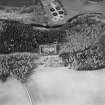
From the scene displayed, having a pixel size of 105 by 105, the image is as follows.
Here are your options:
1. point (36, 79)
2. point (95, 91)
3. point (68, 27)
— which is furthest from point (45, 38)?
point (95, 91)

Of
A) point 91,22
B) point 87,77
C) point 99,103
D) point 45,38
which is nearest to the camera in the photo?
point 99,103

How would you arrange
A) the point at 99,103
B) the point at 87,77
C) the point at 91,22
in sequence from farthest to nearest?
the point at 91,22, the point at 87,77, the point at 99,103

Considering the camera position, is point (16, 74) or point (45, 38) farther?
point (45, 38)

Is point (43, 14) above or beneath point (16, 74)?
above

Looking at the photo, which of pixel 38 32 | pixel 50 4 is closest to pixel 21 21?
pixel 38 32

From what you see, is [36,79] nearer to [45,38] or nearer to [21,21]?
[45,38]

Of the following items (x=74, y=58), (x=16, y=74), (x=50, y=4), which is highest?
(x=50, y=4)
